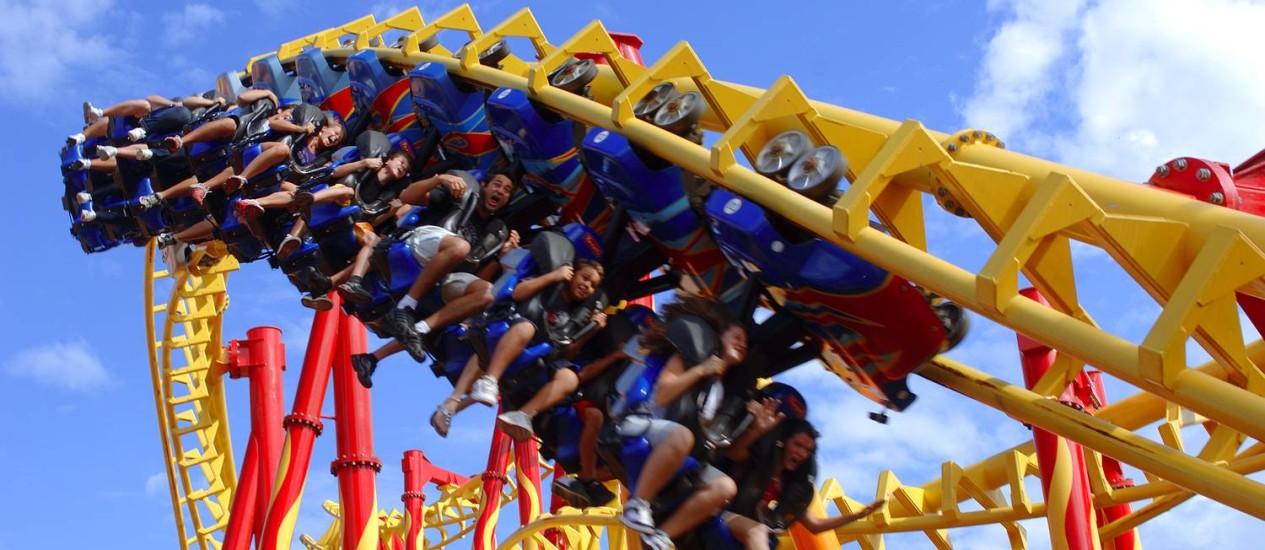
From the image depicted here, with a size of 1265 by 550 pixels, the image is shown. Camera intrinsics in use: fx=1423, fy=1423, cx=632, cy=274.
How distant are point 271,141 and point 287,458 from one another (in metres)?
2.69

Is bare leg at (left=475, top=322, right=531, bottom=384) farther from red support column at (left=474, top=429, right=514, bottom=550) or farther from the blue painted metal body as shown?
red support column at (left=474, top=429, right=514, bottom=550)

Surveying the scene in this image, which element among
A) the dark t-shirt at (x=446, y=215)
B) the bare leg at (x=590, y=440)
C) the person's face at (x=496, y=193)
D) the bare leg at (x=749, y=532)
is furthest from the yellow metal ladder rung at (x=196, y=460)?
the bare leg at (x=749, y=532)

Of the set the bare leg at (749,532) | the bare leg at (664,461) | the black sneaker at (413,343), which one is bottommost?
the bare leg at (749,532)

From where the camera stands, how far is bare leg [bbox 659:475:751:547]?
4.13 m

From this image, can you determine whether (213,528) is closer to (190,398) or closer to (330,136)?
(190,398)

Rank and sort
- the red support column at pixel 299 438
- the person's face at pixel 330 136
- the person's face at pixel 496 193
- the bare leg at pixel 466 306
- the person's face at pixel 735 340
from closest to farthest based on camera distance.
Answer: the person's face at pixel 735 340 → the bare leg at pixel 466 306 → the person's face at pixel 496 193 → the person's face at pixel 330 136 → the red support column at pixel 299 438

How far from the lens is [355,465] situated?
25.7ft

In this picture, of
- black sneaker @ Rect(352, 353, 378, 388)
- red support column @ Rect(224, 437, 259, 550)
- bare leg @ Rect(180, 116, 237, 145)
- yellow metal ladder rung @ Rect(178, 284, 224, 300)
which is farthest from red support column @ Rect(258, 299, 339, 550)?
black sneaker @ Rect(352, 353, 378, 388)

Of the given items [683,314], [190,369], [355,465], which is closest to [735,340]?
[683,314]

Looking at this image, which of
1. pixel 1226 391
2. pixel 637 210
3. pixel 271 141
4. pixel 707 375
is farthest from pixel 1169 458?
pixel 271 141

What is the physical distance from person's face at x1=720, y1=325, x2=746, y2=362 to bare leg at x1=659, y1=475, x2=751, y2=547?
15.9 inches

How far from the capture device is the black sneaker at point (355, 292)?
5426 mm

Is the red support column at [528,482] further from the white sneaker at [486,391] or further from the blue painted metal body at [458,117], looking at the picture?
the white sneaker at [486,391]

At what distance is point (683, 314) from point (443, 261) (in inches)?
42.4
